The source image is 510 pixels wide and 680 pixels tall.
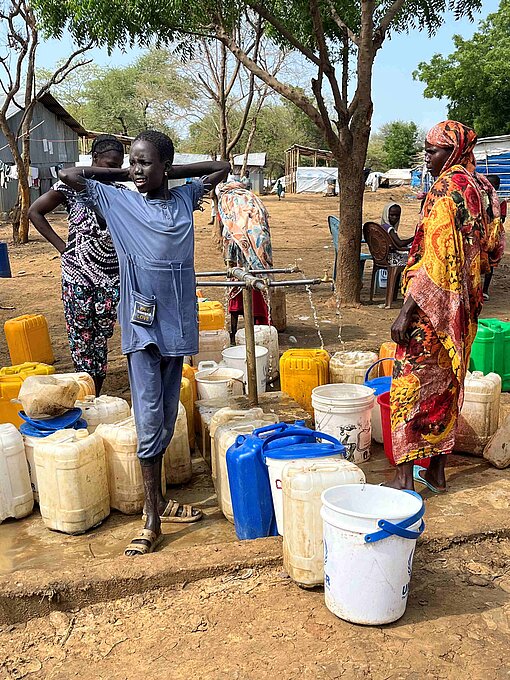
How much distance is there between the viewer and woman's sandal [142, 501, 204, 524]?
11.4 feet

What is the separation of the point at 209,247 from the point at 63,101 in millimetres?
43668

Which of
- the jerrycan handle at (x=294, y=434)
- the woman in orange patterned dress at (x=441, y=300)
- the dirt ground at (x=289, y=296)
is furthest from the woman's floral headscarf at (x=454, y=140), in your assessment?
the dirt ground at (x=289, y=296)

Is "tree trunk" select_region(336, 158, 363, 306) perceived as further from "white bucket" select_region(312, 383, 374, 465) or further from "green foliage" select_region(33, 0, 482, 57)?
"white bucket" select_region(312, 383, 374, 465)

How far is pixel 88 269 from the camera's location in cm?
468

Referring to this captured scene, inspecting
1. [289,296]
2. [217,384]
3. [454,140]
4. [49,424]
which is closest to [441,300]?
[454,140]

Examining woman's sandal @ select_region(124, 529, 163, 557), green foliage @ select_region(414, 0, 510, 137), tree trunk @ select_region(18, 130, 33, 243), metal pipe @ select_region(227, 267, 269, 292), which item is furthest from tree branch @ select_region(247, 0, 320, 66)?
green foliage @ select_region(414, 0, 510, 137)

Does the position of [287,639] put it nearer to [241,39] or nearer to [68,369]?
[68,369]

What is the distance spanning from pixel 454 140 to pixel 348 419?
159cm

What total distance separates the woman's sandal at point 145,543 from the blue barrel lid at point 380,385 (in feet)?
5.64

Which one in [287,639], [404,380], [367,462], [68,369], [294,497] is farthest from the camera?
[68,369]

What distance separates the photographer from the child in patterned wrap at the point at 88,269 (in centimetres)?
453

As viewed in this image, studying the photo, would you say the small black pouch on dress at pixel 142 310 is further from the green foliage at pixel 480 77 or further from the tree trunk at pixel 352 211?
the green foliage at pixel 480 77

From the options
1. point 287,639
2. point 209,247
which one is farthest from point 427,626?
point 209,247

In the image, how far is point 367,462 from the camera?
4172mm
